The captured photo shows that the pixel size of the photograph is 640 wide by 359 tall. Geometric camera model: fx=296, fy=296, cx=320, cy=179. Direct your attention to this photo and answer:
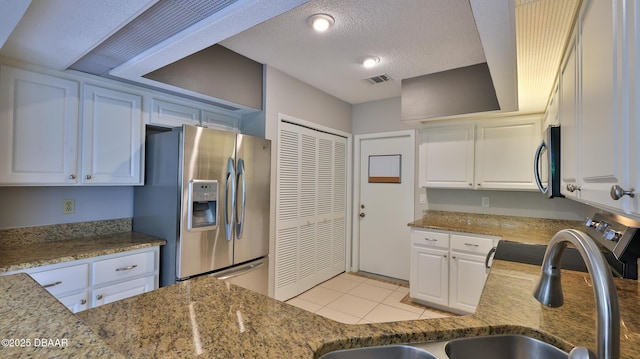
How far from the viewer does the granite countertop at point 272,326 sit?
0.81m

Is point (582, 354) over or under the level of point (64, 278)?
over

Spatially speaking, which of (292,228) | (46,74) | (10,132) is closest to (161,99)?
(46,74)

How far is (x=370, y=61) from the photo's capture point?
2.81 m

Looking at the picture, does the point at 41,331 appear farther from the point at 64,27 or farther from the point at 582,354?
the point at 64,27

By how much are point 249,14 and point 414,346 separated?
156cm

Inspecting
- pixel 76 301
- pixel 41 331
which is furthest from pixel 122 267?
pixel 41 331

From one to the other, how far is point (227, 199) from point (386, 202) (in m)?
2.39

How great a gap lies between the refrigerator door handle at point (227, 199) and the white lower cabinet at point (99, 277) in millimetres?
524

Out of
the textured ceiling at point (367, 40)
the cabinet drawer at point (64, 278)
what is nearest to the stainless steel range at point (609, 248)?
the textured ceiling at point (367, 40)

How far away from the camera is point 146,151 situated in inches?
98.8

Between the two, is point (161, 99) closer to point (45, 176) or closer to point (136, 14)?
point (45, 176)

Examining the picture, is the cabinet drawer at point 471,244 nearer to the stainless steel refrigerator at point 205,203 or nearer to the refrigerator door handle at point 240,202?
the stainless steel refrigerator at point 205,203

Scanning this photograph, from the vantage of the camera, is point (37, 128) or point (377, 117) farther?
point (377, 117)

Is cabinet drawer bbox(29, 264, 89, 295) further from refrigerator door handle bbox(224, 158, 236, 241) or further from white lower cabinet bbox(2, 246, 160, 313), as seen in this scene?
refrigerator door handle bbox(224, 158, 236, 241)
